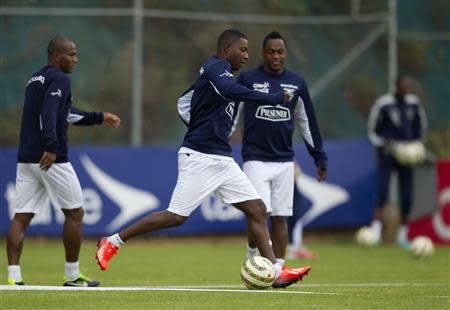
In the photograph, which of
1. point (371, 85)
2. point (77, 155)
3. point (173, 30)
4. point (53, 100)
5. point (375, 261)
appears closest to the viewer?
point (53, 100)

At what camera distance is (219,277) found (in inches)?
530

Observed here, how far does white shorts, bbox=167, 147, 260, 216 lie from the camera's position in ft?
37.6

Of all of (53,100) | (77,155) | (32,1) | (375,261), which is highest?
(32,1)

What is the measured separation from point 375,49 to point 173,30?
381cm

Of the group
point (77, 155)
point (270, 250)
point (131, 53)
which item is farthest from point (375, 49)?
point (270, 250)

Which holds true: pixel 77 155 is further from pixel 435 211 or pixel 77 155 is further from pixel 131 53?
pixel 435 211

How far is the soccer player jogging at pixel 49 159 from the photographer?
11.6m

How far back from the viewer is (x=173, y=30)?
66.5ft

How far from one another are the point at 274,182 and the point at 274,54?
1.33 metres

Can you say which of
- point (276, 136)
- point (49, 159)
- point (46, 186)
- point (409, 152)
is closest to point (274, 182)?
point (276, 136)

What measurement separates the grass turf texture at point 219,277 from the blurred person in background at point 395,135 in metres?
0.73

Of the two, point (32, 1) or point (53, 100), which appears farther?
point (32, 1)

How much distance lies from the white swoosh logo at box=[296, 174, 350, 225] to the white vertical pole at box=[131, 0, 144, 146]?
2759 mm

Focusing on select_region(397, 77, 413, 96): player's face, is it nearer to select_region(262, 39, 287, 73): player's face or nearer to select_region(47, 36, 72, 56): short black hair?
select_region(262, 39, 287, 73): player's face
